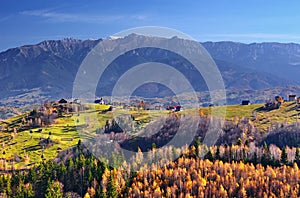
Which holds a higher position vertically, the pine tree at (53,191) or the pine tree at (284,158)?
the pine tree at (284,158)

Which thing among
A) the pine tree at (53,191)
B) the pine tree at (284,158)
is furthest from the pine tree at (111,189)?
the pine tree at (284,158)

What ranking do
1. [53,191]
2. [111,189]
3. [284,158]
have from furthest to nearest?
[284,158]
[111,189]
[53,191]

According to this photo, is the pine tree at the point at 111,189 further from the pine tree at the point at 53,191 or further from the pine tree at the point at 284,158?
the pine tree at the point at 284,158

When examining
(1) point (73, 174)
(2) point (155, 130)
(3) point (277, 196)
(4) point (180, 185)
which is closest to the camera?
(3) point (277, 196)

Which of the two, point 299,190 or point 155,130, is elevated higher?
point 155,130

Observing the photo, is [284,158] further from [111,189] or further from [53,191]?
[53,191]

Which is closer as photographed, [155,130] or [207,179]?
[207,179]

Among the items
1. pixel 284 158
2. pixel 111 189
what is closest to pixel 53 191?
pixel 111 189

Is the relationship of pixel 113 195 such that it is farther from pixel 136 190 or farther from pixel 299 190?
pixel 299 190

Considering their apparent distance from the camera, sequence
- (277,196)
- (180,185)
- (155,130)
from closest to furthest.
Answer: (277,196), (180,185), (155,130)

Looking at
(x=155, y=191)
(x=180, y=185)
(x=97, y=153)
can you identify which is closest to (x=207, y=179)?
(x=180, y=185)

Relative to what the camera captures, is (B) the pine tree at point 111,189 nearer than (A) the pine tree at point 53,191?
No
